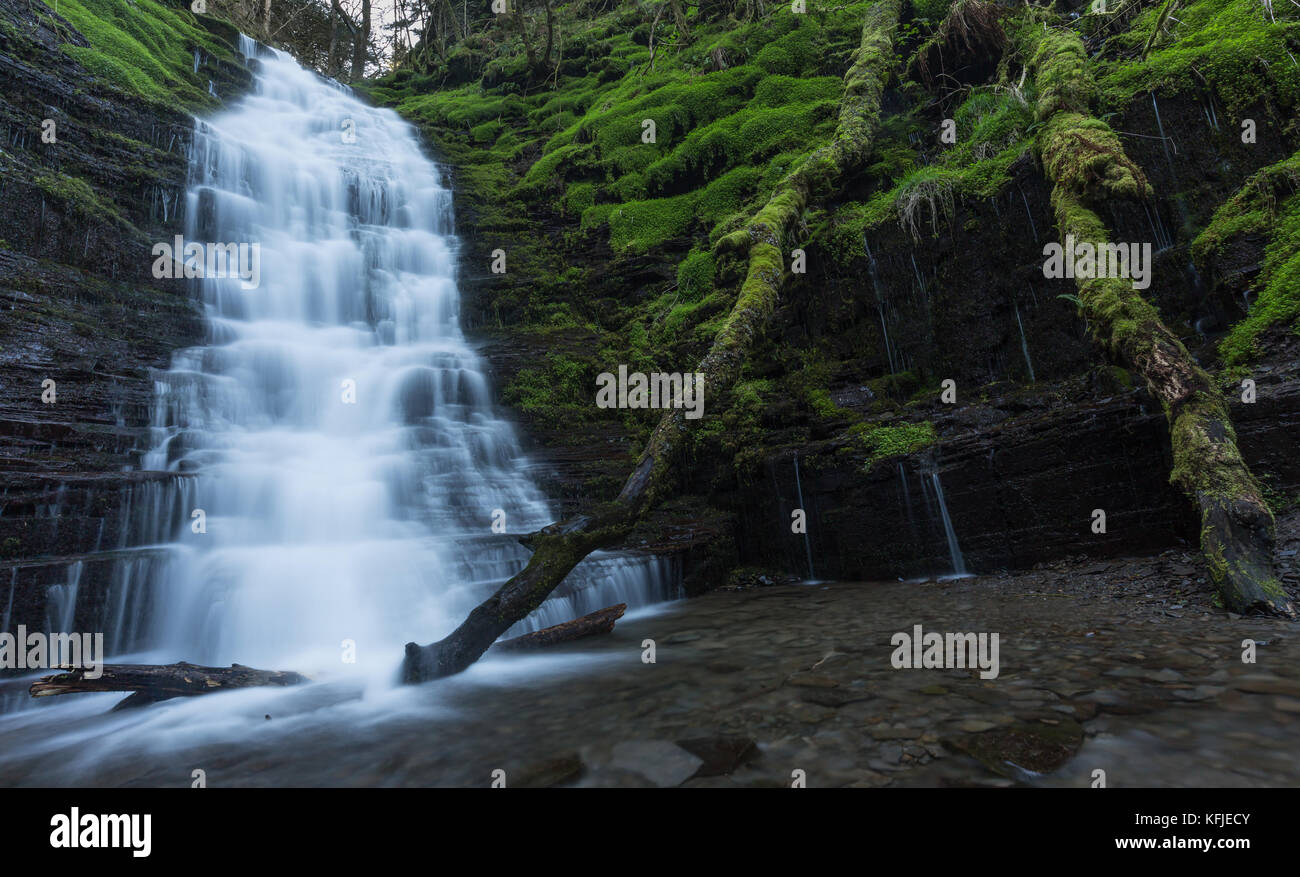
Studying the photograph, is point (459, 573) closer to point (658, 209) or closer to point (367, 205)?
point (658, 209)

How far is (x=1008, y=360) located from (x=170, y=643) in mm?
10323

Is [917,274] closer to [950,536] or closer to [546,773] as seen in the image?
[950,536]

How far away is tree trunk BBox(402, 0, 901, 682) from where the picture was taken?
15.7 feet

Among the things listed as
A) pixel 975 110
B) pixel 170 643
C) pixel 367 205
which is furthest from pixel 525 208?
pixel 170 643

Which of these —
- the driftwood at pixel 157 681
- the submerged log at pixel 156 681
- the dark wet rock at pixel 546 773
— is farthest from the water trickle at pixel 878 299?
the submerged log at pixel 156 681

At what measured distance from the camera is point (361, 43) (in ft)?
88.2

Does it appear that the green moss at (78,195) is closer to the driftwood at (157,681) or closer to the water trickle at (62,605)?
the water trickle at (62,605)

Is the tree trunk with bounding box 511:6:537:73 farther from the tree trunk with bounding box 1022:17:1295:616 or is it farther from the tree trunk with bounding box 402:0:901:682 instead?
the tree trunk with bounding box 1022:17:1295:616

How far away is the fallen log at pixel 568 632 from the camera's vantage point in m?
5.68

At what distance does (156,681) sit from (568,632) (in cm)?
319

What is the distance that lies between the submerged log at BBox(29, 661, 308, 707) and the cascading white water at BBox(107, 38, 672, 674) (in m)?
0.84

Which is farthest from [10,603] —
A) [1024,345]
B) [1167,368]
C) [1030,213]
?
[1030,213]

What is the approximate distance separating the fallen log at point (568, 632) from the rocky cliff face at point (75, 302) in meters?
3.85

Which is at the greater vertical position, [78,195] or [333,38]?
[333,38]
